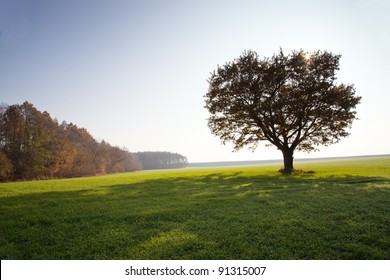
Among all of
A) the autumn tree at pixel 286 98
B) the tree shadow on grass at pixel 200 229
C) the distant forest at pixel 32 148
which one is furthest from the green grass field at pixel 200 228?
the distant forest at pixel 32 148

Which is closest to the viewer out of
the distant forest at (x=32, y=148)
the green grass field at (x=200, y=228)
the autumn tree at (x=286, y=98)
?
the green grass field at (x=200, y=228)

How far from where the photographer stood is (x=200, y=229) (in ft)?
34.0

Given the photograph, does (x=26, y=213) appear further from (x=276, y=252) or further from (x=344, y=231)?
(x=344, y=231)

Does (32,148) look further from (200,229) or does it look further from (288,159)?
(200,229)

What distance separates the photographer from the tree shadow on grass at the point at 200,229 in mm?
8148

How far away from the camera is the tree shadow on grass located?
8148 mm

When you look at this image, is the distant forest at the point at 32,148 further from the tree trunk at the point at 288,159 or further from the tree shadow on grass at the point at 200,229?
the tree trunk at the point at 288,159

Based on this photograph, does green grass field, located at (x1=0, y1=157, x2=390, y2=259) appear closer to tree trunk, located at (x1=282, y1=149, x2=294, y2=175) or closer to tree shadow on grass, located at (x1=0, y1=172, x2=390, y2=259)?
tree shadow on grass, located at (x1=0, y1=172, x2=390, y2=259)

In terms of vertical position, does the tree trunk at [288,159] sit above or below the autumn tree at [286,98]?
below

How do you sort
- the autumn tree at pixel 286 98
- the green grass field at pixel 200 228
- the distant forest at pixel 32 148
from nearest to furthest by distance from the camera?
the green grass field at pixel 200 228
the autumn tree at pixel 286 98
the distant forest at pixel 32 148

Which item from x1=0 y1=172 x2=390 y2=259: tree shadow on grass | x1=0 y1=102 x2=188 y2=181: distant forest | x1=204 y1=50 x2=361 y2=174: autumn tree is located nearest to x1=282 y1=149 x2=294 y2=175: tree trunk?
x1=204 y1=50 x2=361 y2=174: autumn tree

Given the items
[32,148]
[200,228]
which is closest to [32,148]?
[32,148]

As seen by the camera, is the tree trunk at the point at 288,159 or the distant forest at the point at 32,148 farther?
the distant forest at the point at 32,148
